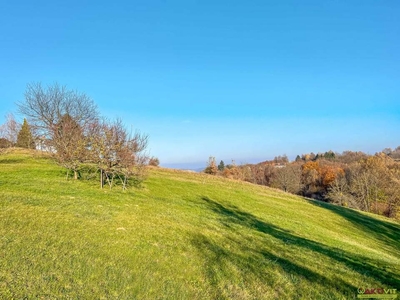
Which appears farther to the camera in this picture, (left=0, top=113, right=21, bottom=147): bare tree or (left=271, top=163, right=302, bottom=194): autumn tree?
(left=271, top=163, right=302, bottom=194): autumn tree

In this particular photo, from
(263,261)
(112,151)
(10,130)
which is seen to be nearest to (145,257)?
(263,261)

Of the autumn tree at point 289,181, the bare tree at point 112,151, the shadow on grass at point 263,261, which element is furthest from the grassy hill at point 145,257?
the autumn tree at point 289,181

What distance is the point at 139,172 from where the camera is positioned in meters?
17.5

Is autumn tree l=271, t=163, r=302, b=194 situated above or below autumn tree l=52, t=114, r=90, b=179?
below

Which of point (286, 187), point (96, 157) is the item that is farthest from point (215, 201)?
point (286, 187)

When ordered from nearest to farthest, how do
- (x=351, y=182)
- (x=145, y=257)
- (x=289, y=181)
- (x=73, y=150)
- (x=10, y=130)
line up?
(x=145, y=257) → (x=73, y=150) → (x=10, y=130) → (x=351, y=182) → (x=289, y=181)

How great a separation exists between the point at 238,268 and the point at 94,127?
531 inches

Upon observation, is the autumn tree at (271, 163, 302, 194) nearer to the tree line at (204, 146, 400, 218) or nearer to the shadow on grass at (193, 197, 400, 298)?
the tree line at (204, 146, 400, 218)

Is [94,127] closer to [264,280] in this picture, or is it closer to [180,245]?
[180,245]

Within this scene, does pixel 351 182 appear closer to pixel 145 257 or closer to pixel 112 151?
pixel 112 151

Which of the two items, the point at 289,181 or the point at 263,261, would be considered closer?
the point at 263,261

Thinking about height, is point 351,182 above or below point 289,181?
above

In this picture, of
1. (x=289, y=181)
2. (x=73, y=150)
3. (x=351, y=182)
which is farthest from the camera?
(x=289, y=181)

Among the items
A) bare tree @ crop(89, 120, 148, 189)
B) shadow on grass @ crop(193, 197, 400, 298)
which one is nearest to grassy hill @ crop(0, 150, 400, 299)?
shadow on grass @ crop(193, 197, 400, 298)
